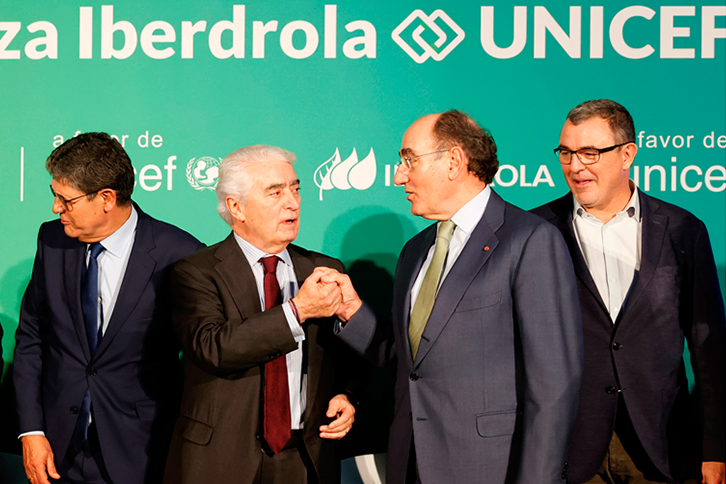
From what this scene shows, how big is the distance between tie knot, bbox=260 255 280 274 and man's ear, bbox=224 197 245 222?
166 mm

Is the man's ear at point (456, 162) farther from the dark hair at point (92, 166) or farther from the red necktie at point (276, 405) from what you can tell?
the dark hair at point (92, 166)

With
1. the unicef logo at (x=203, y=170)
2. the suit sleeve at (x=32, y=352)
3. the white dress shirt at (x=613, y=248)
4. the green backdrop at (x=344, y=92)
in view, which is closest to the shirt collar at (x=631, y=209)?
the white dress shirt at (x=613, y=248)

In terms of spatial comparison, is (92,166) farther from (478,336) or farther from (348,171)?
(478,336)

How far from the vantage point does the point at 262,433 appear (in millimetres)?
2279

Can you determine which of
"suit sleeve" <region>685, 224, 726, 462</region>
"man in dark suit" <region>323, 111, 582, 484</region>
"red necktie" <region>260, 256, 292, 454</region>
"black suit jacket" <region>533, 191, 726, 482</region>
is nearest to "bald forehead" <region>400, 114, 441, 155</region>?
"man in dark suit" <region>323, 111, 582, 484</region>

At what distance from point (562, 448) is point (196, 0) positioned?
266 cm

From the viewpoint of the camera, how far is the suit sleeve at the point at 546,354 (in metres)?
1.89

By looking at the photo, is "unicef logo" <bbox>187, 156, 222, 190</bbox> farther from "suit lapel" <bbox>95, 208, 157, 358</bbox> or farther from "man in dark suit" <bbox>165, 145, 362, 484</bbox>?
"man in dark suit" <bbox>165, 145, 362, 484</bbox>

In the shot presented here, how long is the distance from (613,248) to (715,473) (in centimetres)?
83

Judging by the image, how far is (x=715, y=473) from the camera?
2.31m

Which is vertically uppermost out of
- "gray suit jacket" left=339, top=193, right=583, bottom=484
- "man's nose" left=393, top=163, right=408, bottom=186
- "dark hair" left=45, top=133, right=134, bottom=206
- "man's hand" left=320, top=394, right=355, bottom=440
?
"dark hair" left=45, top=133, right=134, bottom=206

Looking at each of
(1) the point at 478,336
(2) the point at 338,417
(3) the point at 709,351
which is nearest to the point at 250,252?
(2) the point at 338,417

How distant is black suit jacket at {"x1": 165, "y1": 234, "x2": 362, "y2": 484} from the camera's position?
2.17m

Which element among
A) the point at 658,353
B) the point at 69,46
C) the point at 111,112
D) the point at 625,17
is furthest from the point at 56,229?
the point at 625,17
